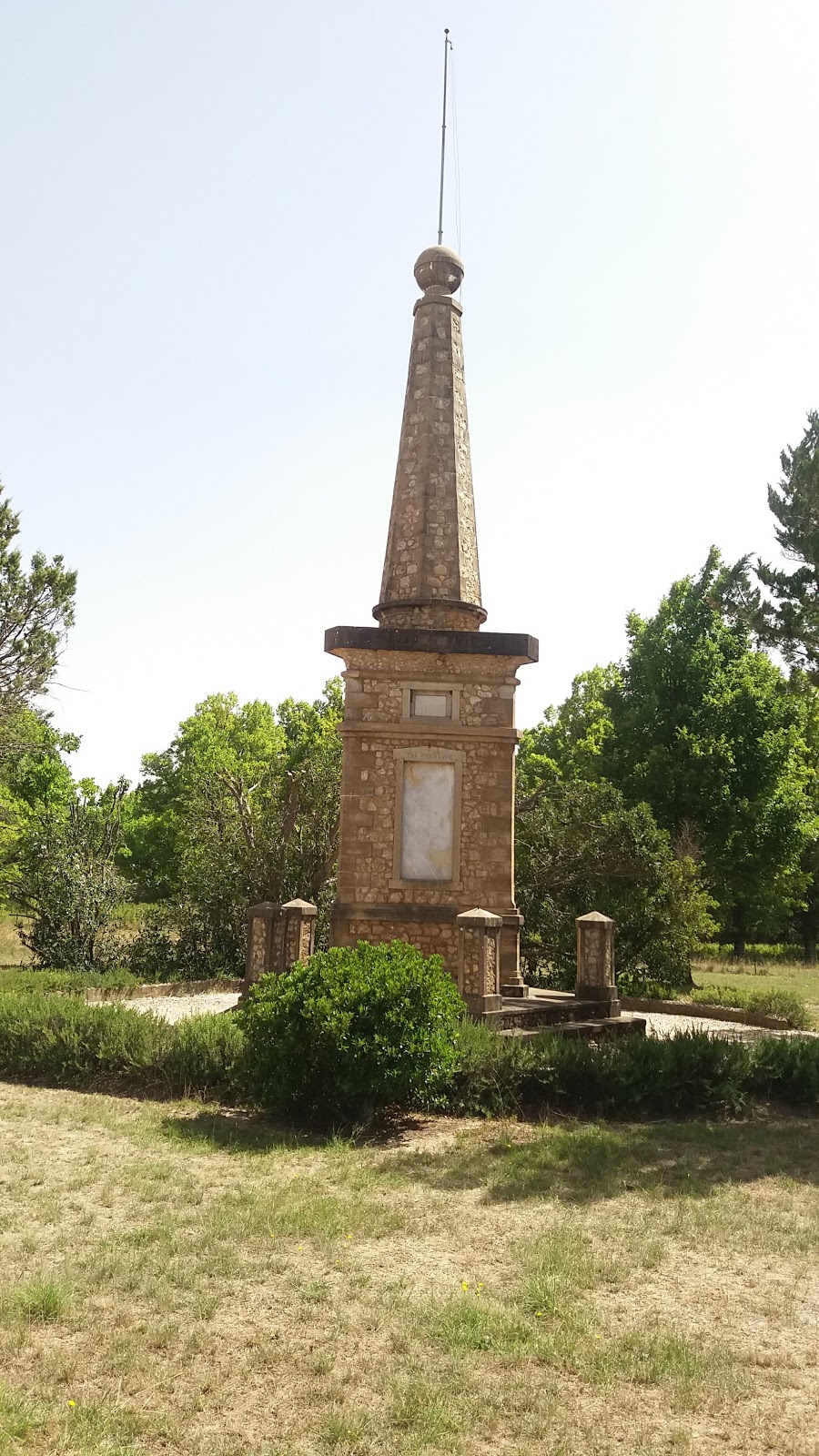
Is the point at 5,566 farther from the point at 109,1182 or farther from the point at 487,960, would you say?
the point at 109,1182

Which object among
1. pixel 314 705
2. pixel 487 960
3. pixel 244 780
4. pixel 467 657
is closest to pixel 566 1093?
pixel 487 960

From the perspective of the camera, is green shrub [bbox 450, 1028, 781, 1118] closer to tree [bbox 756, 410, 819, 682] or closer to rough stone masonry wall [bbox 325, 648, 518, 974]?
rough stone masonry wall [bbox 325, 648, 518, 974]

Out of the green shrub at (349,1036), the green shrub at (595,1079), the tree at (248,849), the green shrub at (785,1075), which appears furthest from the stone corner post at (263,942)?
the tree at (248,849)

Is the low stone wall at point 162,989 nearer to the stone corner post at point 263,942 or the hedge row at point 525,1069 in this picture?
the stone corner post at point 263,942

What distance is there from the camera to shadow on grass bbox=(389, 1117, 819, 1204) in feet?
24.8

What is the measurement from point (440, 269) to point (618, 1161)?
1329cm

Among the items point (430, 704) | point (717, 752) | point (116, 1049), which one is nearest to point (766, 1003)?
point (430, 704)

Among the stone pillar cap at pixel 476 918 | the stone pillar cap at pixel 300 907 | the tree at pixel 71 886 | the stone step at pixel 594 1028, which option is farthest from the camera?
the tree at pixel 71 886

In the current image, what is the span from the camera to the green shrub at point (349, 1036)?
911 cm

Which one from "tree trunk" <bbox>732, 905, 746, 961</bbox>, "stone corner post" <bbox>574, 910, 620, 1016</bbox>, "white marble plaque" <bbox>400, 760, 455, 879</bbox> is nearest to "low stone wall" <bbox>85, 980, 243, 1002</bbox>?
"white marble plaque" <bbox>400, 760, 455, 879</bbox>

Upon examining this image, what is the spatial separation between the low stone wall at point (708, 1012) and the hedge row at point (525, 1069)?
550 cm

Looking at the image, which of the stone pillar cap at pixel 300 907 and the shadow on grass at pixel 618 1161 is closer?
the shadow on grass at pixel 618 1161

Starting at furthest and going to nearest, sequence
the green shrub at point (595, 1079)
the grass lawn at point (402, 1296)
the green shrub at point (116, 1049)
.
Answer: the green shrub at point (116, 1049)
the green shrub at point (595, 1079)
the grass lawn at point (402, 1296)

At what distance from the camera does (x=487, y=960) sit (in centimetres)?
1238
